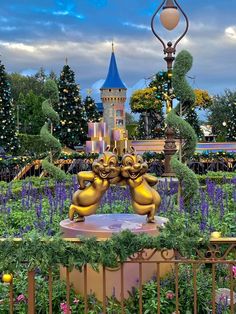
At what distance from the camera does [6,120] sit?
28.2 meters

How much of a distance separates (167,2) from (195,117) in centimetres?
2154

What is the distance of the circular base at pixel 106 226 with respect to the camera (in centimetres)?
417

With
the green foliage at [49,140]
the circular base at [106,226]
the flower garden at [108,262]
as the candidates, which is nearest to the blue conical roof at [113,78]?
the green foliage at [49,140]

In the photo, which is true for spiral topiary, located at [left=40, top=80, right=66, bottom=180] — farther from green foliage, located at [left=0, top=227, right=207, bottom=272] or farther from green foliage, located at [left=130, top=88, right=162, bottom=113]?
green foliage, located at [left=130, top=88, right=162, bottom=113]

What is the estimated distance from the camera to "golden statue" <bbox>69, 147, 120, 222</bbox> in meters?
4.44

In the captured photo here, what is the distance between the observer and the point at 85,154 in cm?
1923

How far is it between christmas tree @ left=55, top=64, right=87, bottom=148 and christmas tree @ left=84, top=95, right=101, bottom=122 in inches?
78.0

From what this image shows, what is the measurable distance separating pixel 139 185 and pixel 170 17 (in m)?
6.47

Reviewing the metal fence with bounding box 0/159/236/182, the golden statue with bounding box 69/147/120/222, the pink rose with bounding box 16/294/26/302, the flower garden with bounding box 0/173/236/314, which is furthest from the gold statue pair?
the metal fence with bounding box 0/159/236/182

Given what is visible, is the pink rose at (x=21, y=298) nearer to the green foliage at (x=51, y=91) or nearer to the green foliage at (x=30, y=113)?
the green foliage at (x=51, y=91)

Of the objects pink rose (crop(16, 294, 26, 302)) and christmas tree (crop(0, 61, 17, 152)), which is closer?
pink rose (crop(16, 294, 26, 302))

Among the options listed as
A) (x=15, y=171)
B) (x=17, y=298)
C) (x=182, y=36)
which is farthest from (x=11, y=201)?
(x=15, y=171)

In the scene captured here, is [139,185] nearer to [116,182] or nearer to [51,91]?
[116,182]

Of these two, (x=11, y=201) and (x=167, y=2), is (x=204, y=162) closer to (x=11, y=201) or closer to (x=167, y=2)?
(x=167, y=2)
